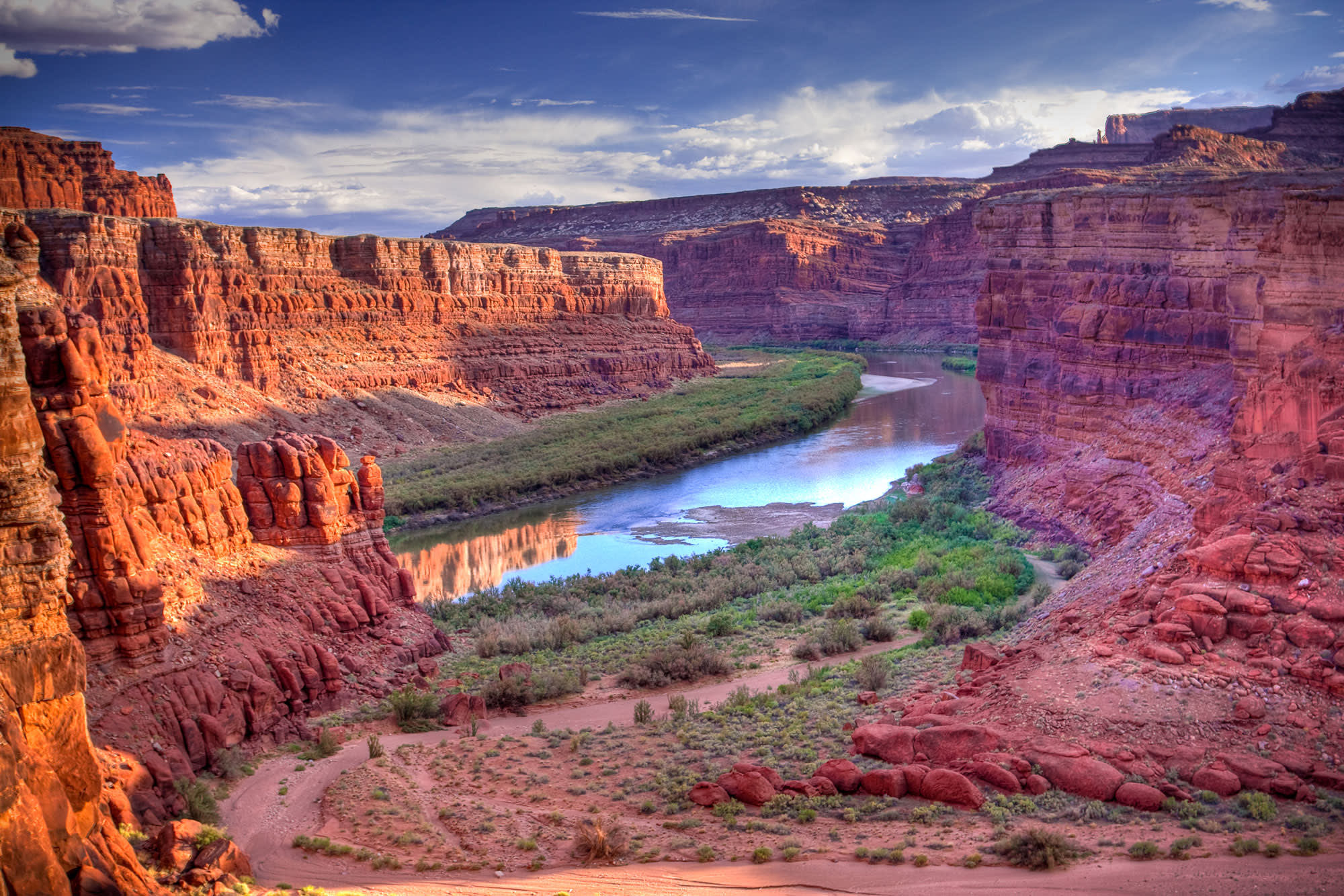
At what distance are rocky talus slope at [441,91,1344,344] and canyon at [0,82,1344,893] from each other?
5150 centimetres

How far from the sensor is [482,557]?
2775cm

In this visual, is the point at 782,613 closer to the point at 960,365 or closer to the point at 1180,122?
the point at 960,365

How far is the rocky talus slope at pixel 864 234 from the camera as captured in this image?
8844cm

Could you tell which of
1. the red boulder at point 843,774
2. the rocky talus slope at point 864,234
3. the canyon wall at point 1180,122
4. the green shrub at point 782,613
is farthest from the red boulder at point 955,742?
the canyon wall at point 1180,122

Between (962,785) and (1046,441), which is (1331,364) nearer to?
(962,785)

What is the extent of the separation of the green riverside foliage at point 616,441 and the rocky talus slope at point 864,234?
2722 centimetres

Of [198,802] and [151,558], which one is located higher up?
[151,558]

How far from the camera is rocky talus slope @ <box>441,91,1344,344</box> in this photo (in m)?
88.4

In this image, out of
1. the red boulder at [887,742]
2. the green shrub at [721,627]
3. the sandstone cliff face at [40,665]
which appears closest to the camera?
the sandstone cliff face at [40,665]

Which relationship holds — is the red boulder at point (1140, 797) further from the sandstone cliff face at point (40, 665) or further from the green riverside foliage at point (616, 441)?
the green riverside foliage at point (616, 441)

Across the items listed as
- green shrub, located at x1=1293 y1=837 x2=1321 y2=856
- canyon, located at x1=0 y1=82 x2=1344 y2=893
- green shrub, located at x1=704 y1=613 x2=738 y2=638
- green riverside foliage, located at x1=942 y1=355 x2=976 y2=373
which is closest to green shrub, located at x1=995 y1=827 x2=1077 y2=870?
canyon, located at x1=0 y1=82 x2=1344 y2=893

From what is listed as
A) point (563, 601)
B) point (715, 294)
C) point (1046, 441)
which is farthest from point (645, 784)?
point (715, 294)

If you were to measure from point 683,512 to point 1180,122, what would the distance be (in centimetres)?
15090

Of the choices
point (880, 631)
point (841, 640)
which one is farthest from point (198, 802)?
point (880, 631)
